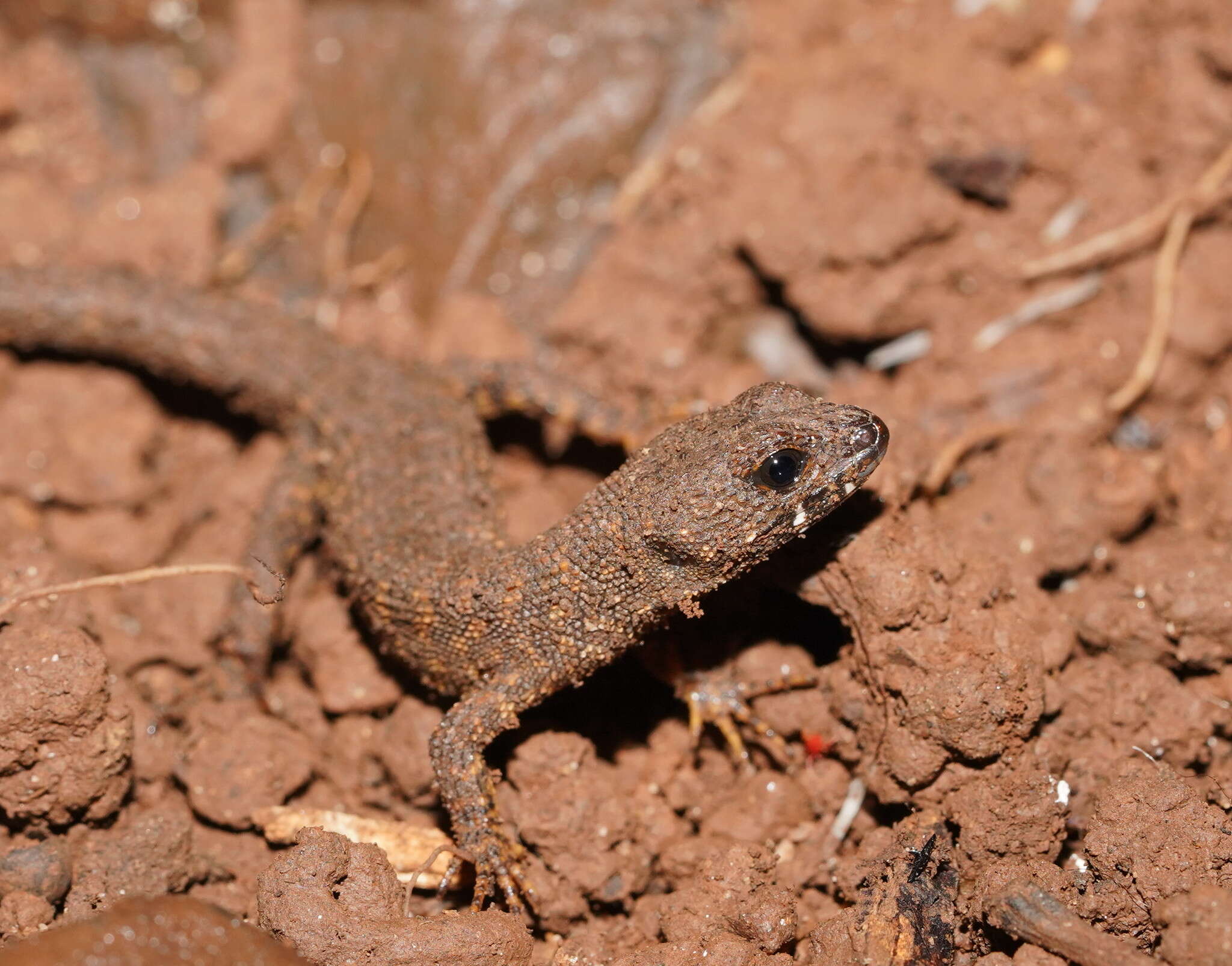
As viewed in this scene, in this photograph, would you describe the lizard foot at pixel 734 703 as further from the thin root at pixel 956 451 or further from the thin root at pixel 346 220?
the thin root at pixel 346 220

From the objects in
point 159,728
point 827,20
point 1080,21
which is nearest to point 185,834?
point 159,728

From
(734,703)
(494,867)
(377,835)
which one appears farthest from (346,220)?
(494,867)

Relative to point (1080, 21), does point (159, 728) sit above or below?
below

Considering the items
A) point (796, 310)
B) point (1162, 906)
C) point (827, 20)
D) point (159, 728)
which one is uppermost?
point (827, 20)

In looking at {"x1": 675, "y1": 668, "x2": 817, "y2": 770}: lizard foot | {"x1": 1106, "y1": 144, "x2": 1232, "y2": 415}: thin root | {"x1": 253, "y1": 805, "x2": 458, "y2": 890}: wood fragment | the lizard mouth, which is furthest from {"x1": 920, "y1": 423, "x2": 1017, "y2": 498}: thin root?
{"x1": 253, "y1": 805, "x2": 458, "y2": 890}: wood fragment

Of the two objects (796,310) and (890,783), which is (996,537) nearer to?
(890,783)

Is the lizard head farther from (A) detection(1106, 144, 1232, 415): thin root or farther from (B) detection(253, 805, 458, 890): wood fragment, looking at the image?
(A) detection(1106, 144, 1232, 415): thin root
